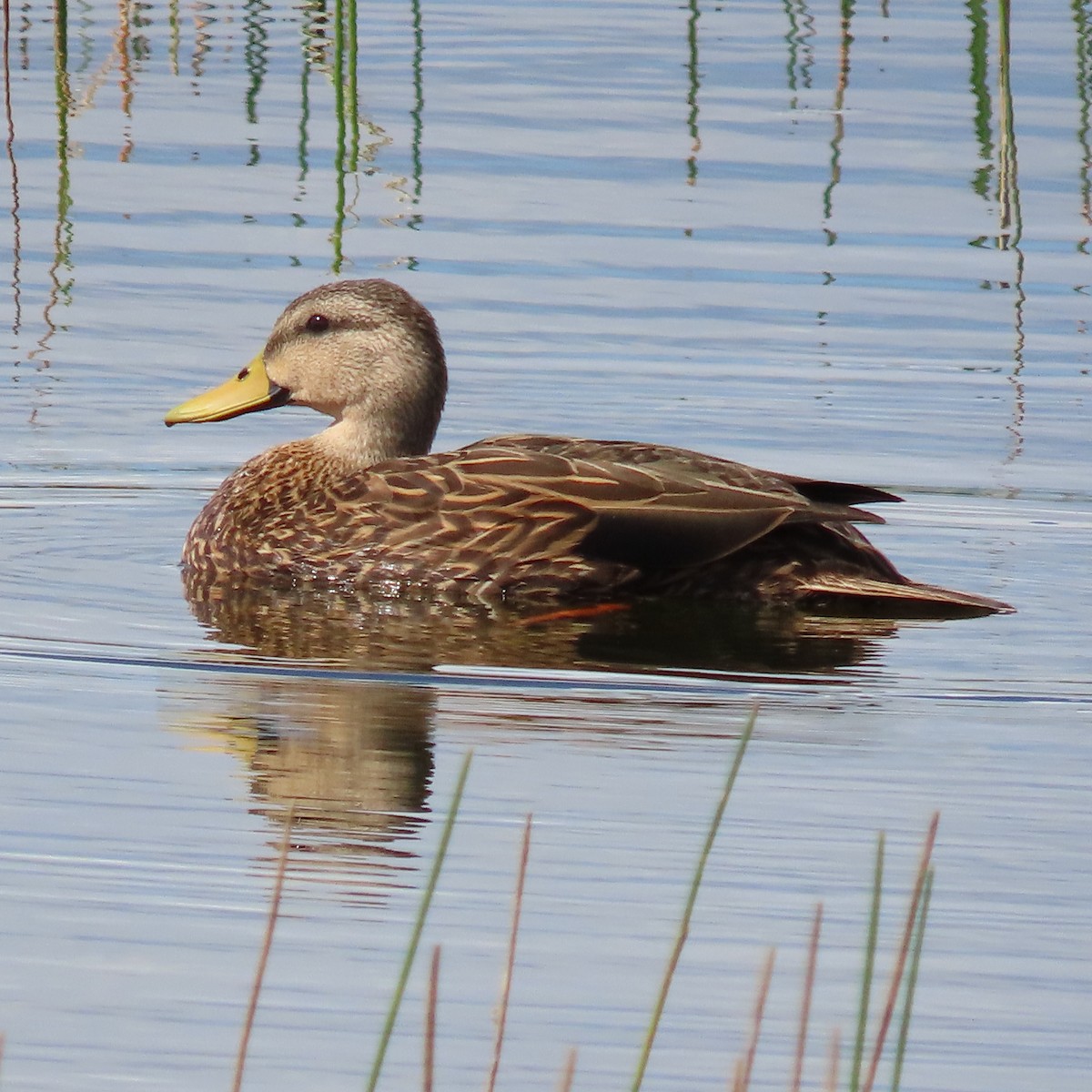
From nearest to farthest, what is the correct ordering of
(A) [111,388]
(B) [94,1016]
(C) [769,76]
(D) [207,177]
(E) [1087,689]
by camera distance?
1. (B) [94,1016]
2. (E) [1087,689]
3. (A) [111,388]
4. (D) [207,177]
5. (C) [769,76]

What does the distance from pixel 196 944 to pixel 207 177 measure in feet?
Result: 31.7

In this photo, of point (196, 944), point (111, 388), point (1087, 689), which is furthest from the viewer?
point (111, 388)

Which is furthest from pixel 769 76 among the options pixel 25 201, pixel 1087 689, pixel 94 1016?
pixel 94 1016

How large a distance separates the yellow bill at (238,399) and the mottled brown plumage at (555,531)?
33 cm

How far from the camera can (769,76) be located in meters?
16.7

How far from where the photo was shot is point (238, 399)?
9.65 metres

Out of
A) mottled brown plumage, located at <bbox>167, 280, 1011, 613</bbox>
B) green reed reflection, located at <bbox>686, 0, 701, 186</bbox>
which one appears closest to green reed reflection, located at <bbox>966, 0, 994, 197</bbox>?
green reed reflection, located at <bbox>686, 0, 701, 186</bbox>

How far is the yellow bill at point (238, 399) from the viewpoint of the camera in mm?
9578

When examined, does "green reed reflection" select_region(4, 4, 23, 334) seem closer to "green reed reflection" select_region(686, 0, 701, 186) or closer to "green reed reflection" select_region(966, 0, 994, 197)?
"green reed reflection" select_region(686, 0, 701, 186)

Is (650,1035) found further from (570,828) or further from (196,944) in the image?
(570,828)

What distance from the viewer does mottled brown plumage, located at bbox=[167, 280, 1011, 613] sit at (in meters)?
8.50

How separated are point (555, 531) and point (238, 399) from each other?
4.99 feet

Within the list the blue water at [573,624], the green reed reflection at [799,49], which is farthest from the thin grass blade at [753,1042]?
the green reed reflection at [799,49]

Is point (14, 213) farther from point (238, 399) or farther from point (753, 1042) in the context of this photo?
point (753, 1042)
